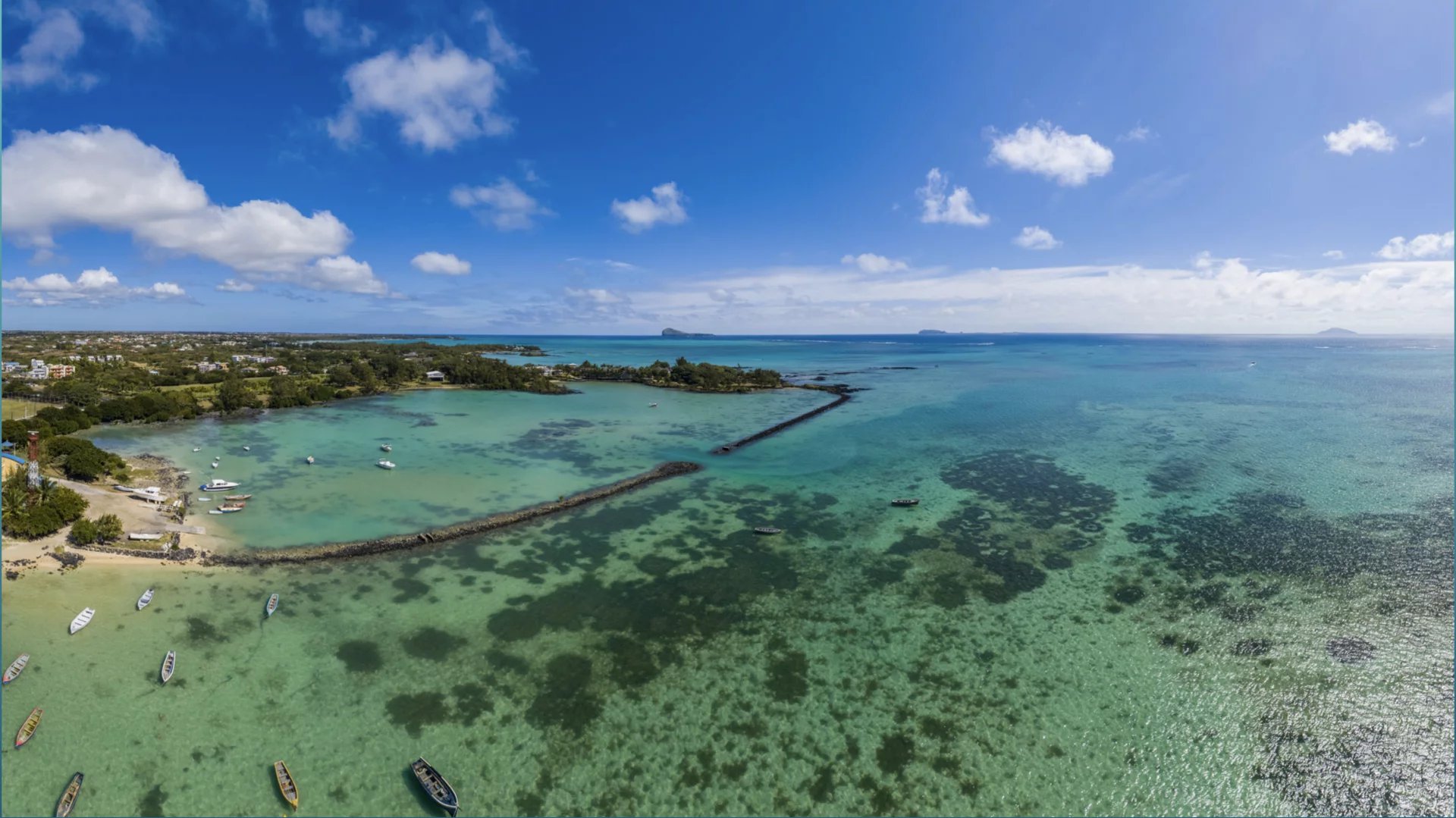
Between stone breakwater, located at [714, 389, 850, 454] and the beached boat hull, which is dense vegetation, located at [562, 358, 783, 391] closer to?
stone breakwater, located at [714, 389, 850, 454]

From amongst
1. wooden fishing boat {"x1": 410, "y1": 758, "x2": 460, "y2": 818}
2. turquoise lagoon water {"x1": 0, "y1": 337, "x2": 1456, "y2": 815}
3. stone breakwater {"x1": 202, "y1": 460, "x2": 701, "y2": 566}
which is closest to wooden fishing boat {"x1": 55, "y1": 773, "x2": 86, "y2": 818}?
turquoise lagoon water {"x1": 0, "y1": 337, "x2": 1456, "y2": 815}

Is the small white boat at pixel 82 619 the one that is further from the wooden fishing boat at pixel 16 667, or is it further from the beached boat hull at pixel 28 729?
the beached boat hull at pixel 28 729

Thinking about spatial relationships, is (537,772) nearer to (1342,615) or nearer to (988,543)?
(988,543)

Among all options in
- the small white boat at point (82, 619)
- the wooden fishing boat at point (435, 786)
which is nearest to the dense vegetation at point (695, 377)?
the small white boat at point (82, 619)

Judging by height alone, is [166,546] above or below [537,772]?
above

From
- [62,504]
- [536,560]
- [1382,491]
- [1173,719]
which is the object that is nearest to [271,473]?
[62,504]

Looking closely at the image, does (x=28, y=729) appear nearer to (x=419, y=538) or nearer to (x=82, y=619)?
(x=82, y=619)
